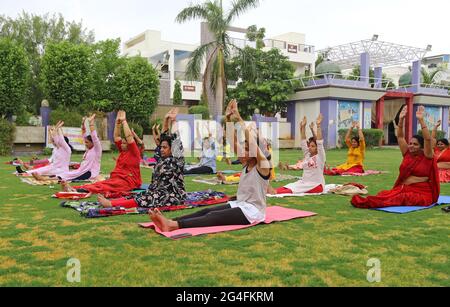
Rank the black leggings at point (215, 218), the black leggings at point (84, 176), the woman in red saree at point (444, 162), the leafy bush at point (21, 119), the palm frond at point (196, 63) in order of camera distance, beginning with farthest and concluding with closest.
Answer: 1. the leafy bush at point (21, 119)
2. the palm frond at point (196, 63)
3. the woman in red saree at point (444, 162)
4. the black leggings at point (84, 176)
5. the black leggings at point (215, 218)

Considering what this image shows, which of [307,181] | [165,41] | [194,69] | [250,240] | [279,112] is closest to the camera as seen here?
[250,240]

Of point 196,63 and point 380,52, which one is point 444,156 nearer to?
point 196,63

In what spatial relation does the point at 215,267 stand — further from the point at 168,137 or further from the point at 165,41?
the point at 165,41

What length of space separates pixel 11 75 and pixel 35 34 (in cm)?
1192

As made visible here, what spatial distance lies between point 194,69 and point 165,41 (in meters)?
24.1

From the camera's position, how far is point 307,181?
28.9 feet

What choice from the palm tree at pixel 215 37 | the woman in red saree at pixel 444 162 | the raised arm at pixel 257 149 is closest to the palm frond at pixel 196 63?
the palm tree at pixel 215 37

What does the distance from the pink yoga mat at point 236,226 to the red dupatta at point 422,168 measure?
2.03 meters

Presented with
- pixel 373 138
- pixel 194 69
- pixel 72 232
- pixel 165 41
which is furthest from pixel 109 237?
pixel 165 41

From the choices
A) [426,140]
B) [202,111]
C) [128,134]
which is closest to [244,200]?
[128,134]

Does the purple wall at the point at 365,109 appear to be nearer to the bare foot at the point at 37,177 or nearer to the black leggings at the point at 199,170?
the black leggings at the point at 199,170

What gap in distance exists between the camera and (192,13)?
21.1m

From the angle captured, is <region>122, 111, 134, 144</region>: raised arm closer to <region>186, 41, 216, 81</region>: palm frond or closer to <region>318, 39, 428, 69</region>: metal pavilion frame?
<region>186, 41, 216, 81</region>: palm frond

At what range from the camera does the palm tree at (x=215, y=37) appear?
824 inches
